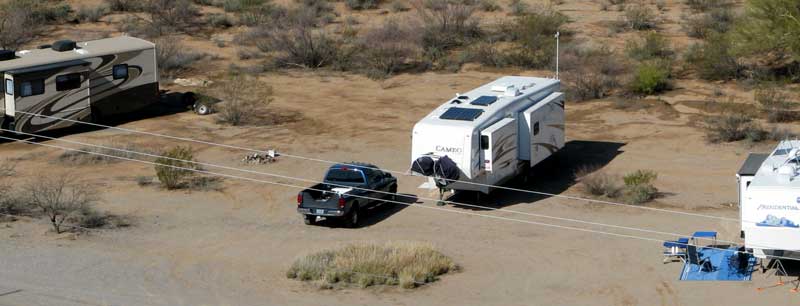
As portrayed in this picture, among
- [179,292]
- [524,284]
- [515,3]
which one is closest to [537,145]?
[524,284]

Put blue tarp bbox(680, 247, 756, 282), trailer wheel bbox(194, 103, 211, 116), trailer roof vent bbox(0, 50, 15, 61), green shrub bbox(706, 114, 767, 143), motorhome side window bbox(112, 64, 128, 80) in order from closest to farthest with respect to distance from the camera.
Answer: blue tarp bbox(680, 247, 756, 282)
green shrub bbox(706, 114, 767, 143)
trailer roof vent bbox(0, 50, 15, 61)
motorhome side window bbox(112, 64, 128, 80)
trailer wheel bbox(194, 103, 211, 116)

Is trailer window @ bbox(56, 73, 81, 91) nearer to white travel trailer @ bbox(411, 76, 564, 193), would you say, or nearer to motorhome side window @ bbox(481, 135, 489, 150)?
white travel trailer @ bbox(411, 76, 564, 193)

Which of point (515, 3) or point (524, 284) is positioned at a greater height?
point (515, 3)

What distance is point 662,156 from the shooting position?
108ft

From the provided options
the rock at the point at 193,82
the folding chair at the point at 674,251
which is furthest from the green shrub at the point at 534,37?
the folding chair at the point at 674,251

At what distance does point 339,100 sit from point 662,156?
12.3 m

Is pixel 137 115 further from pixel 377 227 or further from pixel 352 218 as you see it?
pixel 377 227

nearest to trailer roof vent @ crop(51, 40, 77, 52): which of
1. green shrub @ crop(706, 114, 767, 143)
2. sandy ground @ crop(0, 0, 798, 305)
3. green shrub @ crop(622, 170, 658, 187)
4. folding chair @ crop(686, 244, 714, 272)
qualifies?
sandy ground @ crop(0, 0, 798, 305)

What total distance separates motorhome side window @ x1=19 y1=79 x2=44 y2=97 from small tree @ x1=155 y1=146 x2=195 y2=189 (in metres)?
6.27

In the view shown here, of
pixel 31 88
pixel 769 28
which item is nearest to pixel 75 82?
pixel 31 88

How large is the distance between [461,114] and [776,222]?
29.6 ft

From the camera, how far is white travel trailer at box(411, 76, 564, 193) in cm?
2795

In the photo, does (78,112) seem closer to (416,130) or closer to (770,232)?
(416,130)

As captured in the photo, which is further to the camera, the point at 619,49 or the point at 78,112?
the point at 619,49
